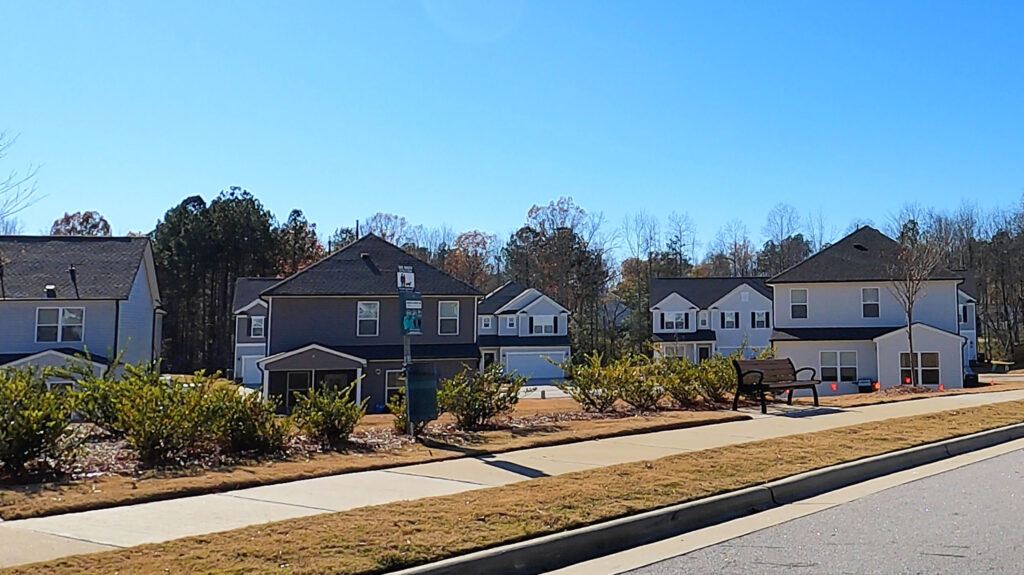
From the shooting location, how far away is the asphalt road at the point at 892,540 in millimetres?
6578

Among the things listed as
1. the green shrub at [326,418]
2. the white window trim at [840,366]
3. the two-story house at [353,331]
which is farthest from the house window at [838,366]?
the green shrub at [326,418]

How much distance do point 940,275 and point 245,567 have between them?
129ft

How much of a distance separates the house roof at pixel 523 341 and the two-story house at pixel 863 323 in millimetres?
25220

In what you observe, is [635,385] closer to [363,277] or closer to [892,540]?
[892,540]

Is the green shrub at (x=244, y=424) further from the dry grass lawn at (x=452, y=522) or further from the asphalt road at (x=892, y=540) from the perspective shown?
the asphalt road at (x=892, y=540)

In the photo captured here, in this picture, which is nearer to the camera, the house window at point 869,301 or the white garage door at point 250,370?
the house window at point 869,301

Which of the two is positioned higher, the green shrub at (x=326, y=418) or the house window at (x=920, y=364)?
the house window at (x=920, y=364)

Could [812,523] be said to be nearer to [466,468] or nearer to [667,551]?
[667,551]

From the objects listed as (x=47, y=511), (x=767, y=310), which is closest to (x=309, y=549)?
(x=47, y=511)

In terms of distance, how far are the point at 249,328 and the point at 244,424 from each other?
47.8 meters

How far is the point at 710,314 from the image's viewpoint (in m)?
65.2

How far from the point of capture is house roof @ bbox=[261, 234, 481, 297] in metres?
37.4

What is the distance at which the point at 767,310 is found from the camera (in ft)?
211

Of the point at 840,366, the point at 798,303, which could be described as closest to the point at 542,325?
the point at 798,303
